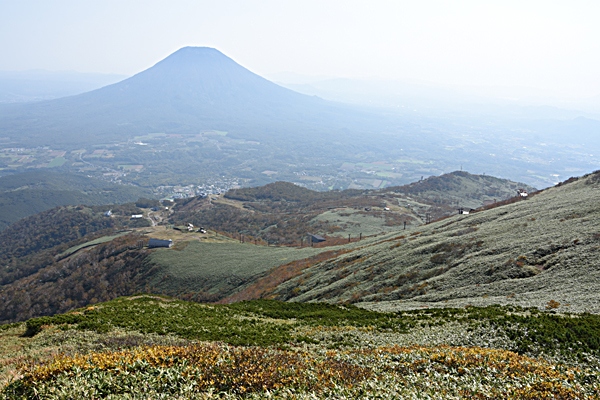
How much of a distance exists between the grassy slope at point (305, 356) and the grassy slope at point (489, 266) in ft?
20.1

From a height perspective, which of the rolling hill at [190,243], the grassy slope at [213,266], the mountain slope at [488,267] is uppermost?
the mountain slope at [488,267]

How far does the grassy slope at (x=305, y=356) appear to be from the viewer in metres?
9.01

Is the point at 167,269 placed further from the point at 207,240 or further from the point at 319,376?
the point at 319,376

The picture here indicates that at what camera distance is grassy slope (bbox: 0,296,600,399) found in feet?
29.6

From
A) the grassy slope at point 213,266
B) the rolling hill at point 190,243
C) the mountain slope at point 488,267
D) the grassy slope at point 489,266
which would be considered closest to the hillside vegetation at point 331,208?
the rolling hill at point 190,243

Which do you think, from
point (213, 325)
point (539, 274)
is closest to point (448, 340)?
point (213, 325)

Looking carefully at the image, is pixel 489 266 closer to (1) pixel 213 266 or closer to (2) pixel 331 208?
(1) pixel 213 266

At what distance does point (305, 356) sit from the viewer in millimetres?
12492

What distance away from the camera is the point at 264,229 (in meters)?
127

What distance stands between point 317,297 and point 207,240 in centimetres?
5687

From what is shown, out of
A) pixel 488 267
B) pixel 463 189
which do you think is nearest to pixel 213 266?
pixel 488 267

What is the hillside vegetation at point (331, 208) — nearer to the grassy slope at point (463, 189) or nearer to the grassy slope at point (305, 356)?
the grassy slope at point (463, 189)

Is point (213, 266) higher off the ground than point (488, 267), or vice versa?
point (488, 267)

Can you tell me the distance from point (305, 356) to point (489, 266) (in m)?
22.7
